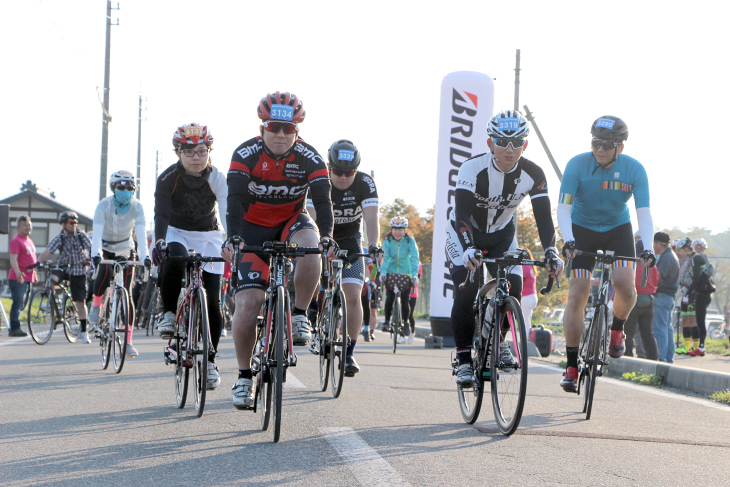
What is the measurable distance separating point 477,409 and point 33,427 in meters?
2.82

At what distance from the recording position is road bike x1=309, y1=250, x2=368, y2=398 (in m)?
6.98

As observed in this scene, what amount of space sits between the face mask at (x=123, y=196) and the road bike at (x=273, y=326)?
4604 millimetres

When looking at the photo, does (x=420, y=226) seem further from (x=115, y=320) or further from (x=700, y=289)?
(x=115, y=320)

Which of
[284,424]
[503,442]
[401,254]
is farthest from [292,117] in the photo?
[401,254]

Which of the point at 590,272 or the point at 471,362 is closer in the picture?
the point at 471,362

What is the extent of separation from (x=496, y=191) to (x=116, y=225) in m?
5.31

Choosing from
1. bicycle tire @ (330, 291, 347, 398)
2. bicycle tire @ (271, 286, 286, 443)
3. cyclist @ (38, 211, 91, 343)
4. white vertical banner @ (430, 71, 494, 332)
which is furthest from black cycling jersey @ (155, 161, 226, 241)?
white vertical banner @ (430, 71, 494, 332)

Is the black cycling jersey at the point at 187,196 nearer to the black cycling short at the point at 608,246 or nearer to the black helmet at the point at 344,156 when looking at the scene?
the black helmet at the point at 344,156

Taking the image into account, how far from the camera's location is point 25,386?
297 inches

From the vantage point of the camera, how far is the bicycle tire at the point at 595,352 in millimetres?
6234

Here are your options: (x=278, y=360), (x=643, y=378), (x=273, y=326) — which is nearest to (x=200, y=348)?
(x=273, y=326)

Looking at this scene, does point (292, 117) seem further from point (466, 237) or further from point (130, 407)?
point (130, 407)

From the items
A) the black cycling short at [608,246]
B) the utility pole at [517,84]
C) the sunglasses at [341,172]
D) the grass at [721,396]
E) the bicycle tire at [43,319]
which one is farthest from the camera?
the utility pole at [517,84]

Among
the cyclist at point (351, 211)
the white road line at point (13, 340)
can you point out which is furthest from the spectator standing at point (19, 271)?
the cyclist at point (351, 211)
